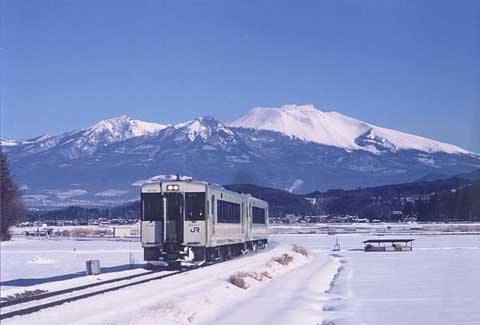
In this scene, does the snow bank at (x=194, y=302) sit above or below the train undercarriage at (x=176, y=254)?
below

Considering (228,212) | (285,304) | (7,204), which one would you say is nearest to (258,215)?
(228,212)

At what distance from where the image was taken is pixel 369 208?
19112 centimetres

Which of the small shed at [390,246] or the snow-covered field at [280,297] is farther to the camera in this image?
the small shed at [390,246]

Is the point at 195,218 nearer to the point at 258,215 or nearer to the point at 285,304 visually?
the point at 285,304

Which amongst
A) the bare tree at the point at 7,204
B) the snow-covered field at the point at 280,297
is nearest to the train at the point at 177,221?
the snow-covered field at the point at 280,297

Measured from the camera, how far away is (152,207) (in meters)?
31.2

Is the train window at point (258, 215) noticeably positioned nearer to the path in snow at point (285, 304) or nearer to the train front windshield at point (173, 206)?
the train front windshield at point (173, 206)

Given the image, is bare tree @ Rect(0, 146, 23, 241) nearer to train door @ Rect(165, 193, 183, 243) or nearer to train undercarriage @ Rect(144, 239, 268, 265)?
train undercarriage @ Rect(144, 239, 268, 265)

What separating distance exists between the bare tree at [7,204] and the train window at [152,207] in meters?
30.9

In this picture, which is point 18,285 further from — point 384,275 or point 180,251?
point 384,275

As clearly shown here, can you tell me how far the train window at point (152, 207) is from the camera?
31234 mm

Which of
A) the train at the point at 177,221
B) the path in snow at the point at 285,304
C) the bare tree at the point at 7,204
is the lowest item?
the path in snow at the point at 285,304

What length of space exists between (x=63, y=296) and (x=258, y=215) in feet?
93.0

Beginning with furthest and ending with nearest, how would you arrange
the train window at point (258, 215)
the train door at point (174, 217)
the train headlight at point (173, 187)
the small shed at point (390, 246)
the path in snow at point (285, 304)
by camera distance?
the small shed at point (390, 246) < the train window at point (258, 215) < the train headlight at point (173, 187) < the train door at point (174, 217) < the path in snow at point (285, 304)
